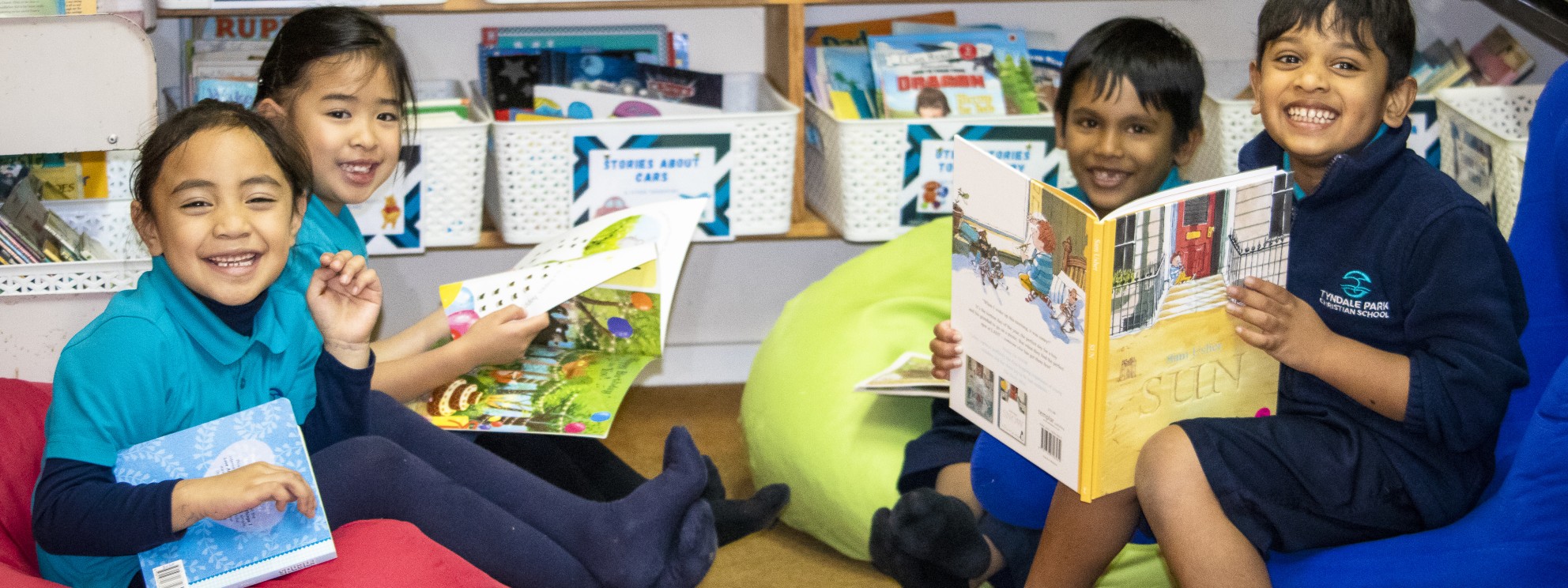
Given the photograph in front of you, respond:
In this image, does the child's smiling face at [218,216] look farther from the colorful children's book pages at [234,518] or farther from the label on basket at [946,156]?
the label on basket at [946,156]

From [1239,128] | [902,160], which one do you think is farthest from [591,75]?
[1239,128]

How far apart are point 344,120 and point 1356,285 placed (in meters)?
0.99

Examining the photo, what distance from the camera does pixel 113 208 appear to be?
1598 mm

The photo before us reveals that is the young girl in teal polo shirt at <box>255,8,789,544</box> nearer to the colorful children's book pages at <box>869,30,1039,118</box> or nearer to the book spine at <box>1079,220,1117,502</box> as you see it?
the book spine at <box>1079,220,1117,502</box>

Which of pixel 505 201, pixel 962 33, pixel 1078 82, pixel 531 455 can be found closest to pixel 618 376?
pixel 531 455

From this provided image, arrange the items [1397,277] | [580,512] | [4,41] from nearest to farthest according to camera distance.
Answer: [1397,277] < [580,512] < [4,41]

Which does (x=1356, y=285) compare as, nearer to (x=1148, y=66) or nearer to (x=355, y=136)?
(x=1148, y=66)

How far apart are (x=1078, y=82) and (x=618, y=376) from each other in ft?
1.99

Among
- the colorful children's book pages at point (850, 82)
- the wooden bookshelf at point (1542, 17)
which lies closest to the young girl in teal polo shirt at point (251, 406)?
the colorful children's book pages at point (850, 82)

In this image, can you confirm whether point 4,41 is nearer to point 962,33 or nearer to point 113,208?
point 113,208

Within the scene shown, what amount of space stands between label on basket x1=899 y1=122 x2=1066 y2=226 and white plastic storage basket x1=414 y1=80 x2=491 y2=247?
0.57m

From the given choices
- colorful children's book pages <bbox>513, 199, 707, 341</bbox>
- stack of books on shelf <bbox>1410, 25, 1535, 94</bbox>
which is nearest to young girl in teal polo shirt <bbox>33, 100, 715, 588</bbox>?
colorful children's book pages <bbox>513, 199, 707, 341</bbox>

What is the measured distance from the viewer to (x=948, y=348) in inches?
48.8

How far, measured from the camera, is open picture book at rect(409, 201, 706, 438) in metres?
1.39
